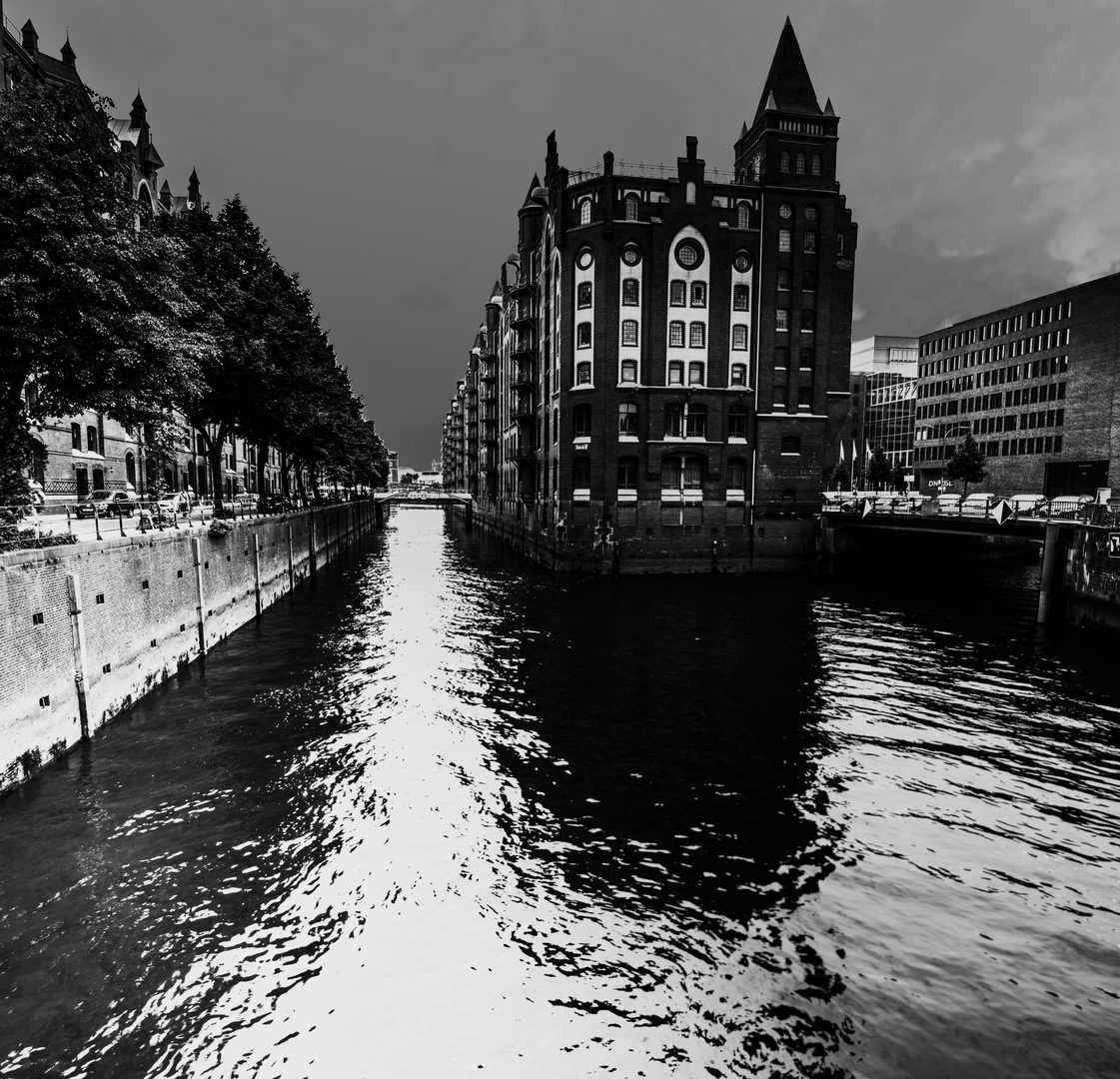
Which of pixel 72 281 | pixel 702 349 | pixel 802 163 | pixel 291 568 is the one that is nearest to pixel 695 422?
pixel 702 349

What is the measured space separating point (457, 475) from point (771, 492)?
451 ft

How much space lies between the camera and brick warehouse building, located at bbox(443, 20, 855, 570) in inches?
1864

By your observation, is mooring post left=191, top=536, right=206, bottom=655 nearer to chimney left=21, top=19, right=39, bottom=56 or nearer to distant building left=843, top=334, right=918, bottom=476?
chimney left=21, top=19, right=39, bottom=56

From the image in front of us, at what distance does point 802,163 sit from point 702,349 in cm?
1593

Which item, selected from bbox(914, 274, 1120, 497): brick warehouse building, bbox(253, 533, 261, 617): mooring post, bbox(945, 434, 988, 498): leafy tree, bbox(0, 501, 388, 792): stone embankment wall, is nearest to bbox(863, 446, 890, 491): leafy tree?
bbox(914, 274, 1120, 497): brick warehouse building

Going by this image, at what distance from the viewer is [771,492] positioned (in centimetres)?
4925

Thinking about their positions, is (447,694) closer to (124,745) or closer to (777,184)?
(124,745)

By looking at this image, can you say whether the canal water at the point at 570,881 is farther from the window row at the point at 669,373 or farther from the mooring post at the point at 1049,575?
the window row at the point at 669,373

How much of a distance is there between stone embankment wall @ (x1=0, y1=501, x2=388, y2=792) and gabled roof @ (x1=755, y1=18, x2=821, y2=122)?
48.6 meters

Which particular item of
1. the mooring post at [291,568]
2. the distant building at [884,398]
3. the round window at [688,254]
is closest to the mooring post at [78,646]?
the mooring post at [291,568]

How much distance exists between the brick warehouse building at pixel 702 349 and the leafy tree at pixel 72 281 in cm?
3116

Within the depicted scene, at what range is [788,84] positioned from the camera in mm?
49125

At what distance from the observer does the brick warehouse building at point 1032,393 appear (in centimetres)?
→ 6994

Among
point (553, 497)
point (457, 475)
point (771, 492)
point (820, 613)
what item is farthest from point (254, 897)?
point (457, 475)
